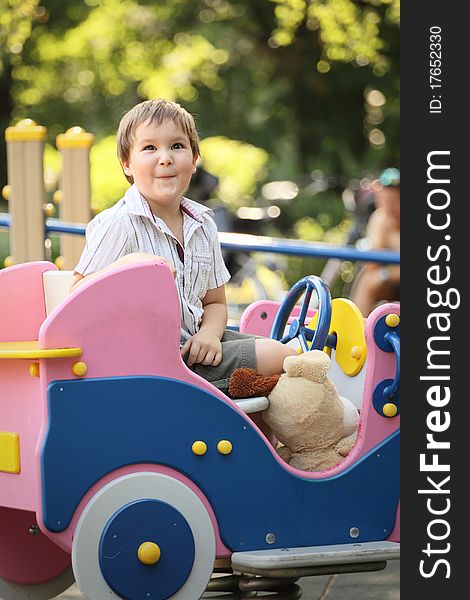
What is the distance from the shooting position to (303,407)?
10.9ft

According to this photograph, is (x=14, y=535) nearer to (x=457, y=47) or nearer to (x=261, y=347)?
(x=261, y=347)

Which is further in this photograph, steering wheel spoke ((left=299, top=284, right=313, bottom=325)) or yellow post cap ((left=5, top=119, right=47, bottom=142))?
yellow post cap ((left=5, top=119, right=47, bottom=142))

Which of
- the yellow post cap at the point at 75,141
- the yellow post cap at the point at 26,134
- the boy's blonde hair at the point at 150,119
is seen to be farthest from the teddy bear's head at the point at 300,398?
the yellow post cap at the point at 75,141

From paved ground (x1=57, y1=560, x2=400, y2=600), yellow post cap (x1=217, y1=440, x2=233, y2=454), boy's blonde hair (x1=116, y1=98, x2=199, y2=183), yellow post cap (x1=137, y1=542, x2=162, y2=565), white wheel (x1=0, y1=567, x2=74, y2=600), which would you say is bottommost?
paved ground (x1=57, y1=560, x2=400, y2=600)

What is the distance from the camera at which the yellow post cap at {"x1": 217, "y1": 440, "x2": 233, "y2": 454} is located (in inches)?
124

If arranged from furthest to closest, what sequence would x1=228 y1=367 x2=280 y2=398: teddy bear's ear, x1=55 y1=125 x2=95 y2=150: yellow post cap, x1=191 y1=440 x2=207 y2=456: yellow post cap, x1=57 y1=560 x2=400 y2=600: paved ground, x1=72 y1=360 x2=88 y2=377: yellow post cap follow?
x1=55 y1=125 x2=95 y2=150: yellow post cap, x1=57 y1=560 x2=400 y2=600: paved ground, x1=228 y1=367 x2=280 y2=398: teddy bear's ear, x1=191 y1=440 x2=207 y2=456: yellow post cap, x1=72 y1=360 x2=88 y2=377: yellow post cap

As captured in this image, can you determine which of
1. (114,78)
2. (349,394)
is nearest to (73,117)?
(114,78)

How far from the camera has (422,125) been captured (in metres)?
2.86

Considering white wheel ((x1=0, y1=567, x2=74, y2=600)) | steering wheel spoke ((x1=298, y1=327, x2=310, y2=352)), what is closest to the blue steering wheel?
steering wheel spoke ((x1=298, y1=327, x2=310, y2=352))

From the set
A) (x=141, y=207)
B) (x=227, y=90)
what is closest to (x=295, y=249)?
(x=141, y=207)

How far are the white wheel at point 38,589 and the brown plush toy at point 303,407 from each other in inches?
31.3

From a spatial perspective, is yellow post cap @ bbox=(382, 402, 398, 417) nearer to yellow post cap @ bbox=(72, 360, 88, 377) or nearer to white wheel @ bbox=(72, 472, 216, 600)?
white wheel @ bbox=(72, 472, 216, 600)

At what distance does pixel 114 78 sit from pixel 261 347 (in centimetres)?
1814

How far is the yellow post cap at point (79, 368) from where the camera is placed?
299cm
